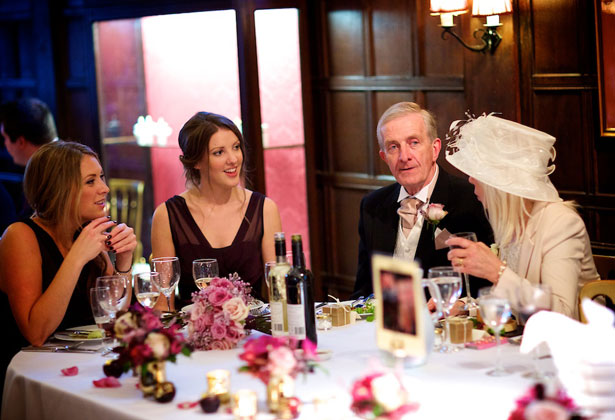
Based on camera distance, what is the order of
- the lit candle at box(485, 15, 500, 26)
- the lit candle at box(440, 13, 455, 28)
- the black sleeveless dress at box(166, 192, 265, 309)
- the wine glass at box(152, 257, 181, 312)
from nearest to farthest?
1. the wine glass at box(152, 257, 181, 312)
2. the black sleeveless dress at box(166, 192, 265, 309)
3. the lit candle at box(485, 15, 500, 26)
4. the lit candle at box(440, 13, 455, 28)

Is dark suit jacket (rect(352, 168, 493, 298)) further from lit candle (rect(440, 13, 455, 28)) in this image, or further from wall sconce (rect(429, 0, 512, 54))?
lit candle (rect(440, 13, 455, 28))

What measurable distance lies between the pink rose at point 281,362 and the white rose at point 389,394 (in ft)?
0.77

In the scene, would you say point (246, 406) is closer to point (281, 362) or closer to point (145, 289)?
point (281, 362)

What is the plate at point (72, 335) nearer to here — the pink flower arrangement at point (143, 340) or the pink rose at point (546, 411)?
the pink flower arrangement at point (143, 340)

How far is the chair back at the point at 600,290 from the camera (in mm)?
2654

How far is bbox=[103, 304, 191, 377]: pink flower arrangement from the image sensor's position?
2.20 m

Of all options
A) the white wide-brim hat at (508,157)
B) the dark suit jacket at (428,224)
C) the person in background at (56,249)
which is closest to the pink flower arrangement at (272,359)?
the white wide-brim hat at (508,157)

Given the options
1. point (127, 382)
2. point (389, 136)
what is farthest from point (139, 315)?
point (389, 136)

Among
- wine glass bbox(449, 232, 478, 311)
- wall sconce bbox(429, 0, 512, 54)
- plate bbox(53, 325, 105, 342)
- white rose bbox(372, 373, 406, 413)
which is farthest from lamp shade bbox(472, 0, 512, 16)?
white rose bbox(372, 373, 406, 413)

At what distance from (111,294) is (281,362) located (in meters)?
0.79

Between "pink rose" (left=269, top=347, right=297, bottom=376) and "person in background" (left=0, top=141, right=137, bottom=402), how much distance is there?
46.3 inches

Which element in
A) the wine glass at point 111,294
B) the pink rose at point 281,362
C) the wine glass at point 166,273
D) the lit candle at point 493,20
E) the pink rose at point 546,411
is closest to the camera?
the pink rose at point 546,411

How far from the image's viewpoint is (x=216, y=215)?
12.7 feet

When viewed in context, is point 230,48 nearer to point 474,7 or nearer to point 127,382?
point 474,7
